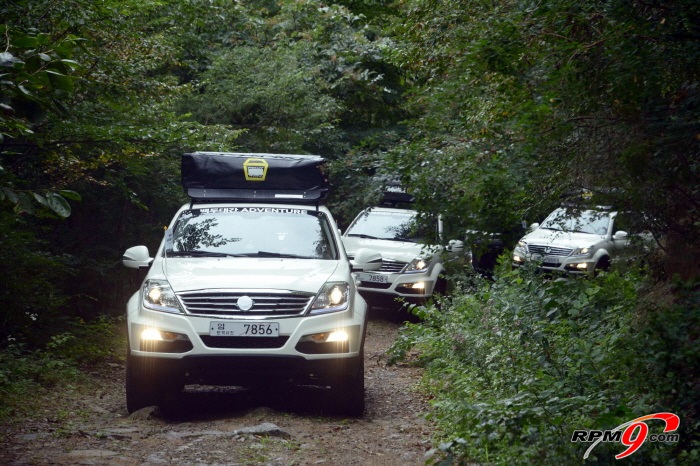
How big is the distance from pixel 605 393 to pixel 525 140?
86.3 inches

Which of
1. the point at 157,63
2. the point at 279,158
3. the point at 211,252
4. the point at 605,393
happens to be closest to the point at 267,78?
the point at 157,63

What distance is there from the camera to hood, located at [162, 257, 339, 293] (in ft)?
24.8

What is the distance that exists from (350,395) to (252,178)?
9.46 feet

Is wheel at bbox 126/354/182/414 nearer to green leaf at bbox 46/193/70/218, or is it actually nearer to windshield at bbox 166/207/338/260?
windshield at bbox 166/207/338/260

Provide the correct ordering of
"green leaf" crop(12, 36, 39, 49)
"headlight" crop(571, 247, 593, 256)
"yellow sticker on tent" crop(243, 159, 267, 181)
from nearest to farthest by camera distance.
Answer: "green leaf" crop(12, 36, 39, 49) < "yellow sticker on tent" crop(243, 159, 267, 181) < "headlight" crop(571, 247, 593, 256)

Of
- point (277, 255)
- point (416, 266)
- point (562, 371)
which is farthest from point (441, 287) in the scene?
point (562, 371)

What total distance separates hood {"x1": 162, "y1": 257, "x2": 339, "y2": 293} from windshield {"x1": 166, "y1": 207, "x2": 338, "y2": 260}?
0.22 meters

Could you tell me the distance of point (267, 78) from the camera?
61.1 feet

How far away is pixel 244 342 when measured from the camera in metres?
7.36

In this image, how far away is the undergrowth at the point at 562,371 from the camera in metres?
5.31

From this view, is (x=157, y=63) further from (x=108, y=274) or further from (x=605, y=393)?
(x=605, y=393)

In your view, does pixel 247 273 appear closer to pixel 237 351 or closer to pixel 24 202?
pixel 237 351

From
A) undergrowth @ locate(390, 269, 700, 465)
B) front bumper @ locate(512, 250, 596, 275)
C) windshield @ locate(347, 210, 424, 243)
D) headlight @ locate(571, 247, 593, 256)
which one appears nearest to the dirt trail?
undergrowth @ locate(390, 269, 700, 465)

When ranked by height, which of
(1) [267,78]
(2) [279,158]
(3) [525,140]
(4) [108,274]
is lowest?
(4) [108,274]
